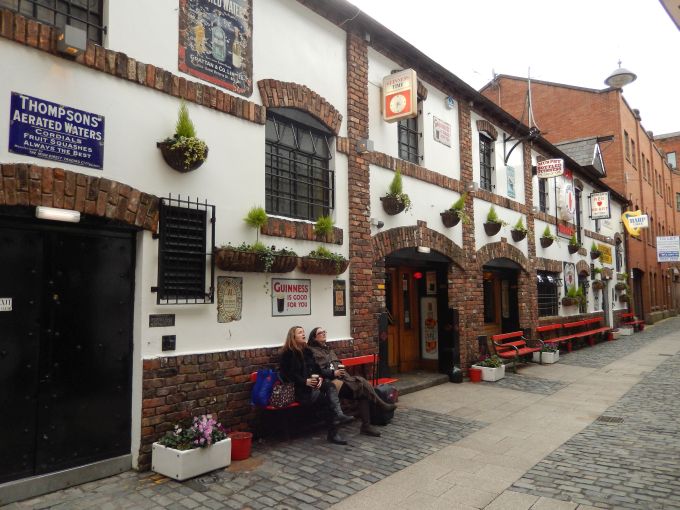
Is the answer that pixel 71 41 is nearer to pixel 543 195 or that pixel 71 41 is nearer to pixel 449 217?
pixel 449 217

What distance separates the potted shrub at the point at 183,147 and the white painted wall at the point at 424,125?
390 centimetres

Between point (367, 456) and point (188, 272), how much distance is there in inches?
114

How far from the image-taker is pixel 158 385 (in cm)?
530

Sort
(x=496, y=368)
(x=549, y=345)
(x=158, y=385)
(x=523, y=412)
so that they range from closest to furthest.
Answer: (x=158, y=385), (x=523, y=412), (x=496, y=368), (x=549, y=345)

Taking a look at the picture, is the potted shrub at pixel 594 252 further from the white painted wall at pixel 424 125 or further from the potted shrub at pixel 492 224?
the white painted wall at pixel 424 125

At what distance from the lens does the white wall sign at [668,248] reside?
28.4 m

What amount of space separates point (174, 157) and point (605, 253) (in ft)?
67.6

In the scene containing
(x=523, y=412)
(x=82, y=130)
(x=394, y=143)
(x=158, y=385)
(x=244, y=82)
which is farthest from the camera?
(x=394, y=143)

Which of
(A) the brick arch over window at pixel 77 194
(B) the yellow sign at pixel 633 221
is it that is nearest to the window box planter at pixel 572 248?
(B) the yellow sign at pixel 633 221

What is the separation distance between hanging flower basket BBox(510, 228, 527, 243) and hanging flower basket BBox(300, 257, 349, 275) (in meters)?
7.30

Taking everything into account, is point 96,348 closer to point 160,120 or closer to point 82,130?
point 82,130


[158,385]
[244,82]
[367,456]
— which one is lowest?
[367,456]

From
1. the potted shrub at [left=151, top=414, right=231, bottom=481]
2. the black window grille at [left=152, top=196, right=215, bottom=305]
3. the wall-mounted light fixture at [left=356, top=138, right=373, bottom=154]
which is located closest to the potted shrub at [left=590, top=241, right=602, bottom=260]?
the wall-mounted light fixture at [left=356, top=138, right=373, bottom=154]

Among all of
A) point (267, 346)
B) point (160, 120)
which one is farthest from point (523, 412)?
point (160, 120)
